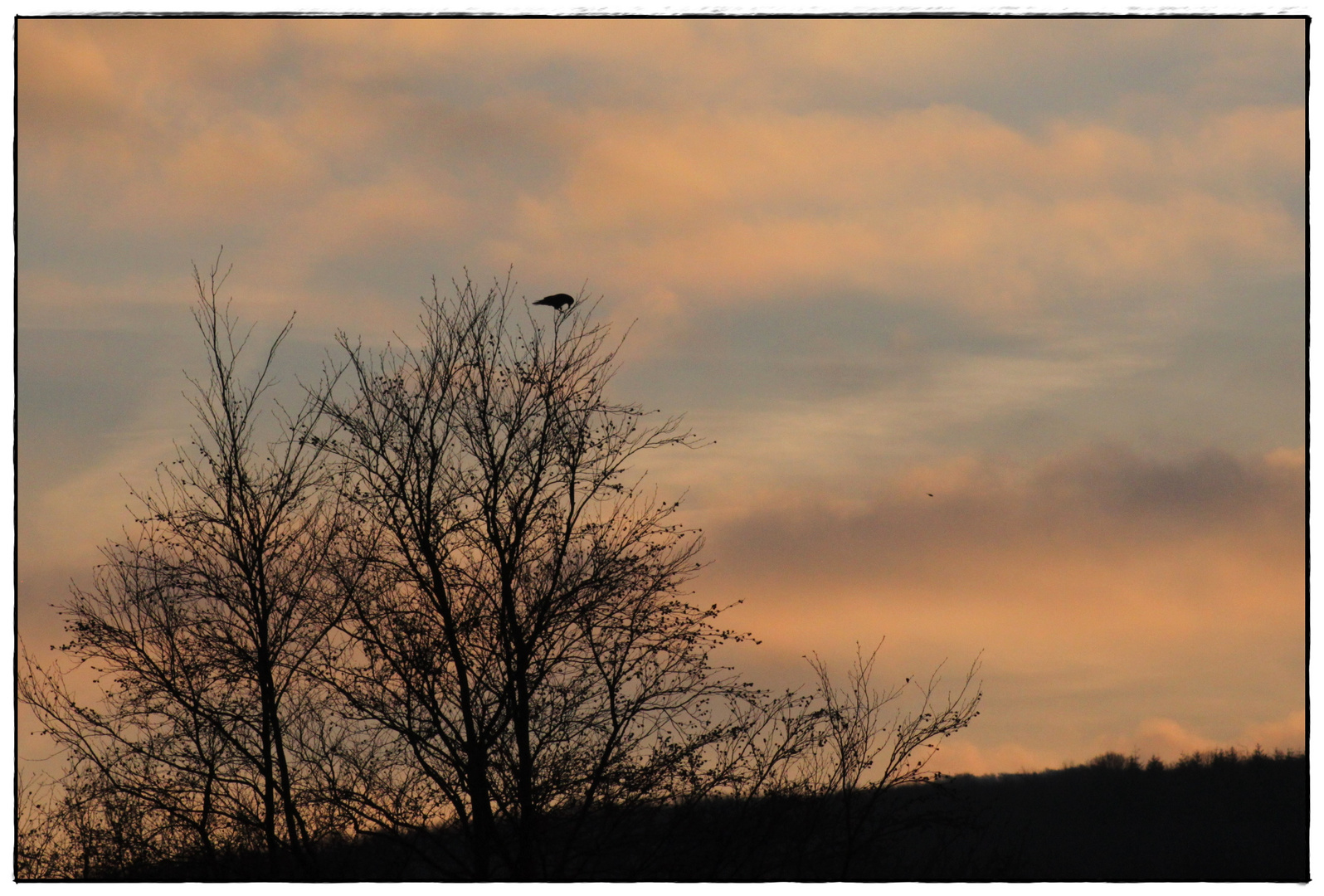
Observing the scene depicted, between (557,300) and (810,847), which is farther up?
(557,300)

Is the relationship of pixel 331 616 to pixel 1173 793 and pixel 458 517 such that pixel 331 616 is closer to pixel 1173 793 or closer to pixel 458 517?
pixel 458 517

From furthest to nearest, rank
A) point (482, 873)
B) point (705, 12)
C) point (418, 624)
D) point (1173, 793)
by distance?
1. point (1173, 793)
2. point (418, 624)
3. point (482, 873)
4. point (705, 12)

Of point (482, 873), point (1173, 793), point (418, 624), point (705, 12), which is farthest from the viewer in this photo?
point (1173, 793)

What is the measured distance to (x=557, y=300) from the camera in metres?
13.4

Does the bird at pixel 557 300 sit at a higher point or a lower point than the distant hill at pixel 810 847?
higher

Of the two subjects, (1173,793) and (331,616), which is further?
(1173,793)

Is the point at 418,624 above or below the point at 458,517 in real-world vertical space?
below

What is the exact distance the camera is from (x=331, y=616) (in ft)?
41.4

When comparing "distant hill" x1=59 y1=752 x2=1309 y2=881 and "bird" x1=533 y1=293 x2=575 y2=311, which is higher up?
"bird" x1=533 y1=293 x2=575 y2=311

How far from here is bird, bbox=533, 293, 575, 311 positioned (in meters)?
13.4

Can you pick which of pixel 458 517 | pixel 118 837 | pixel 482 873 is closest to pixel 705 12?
pixel 458 517

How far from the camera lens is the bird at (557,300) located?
43.9 ft
